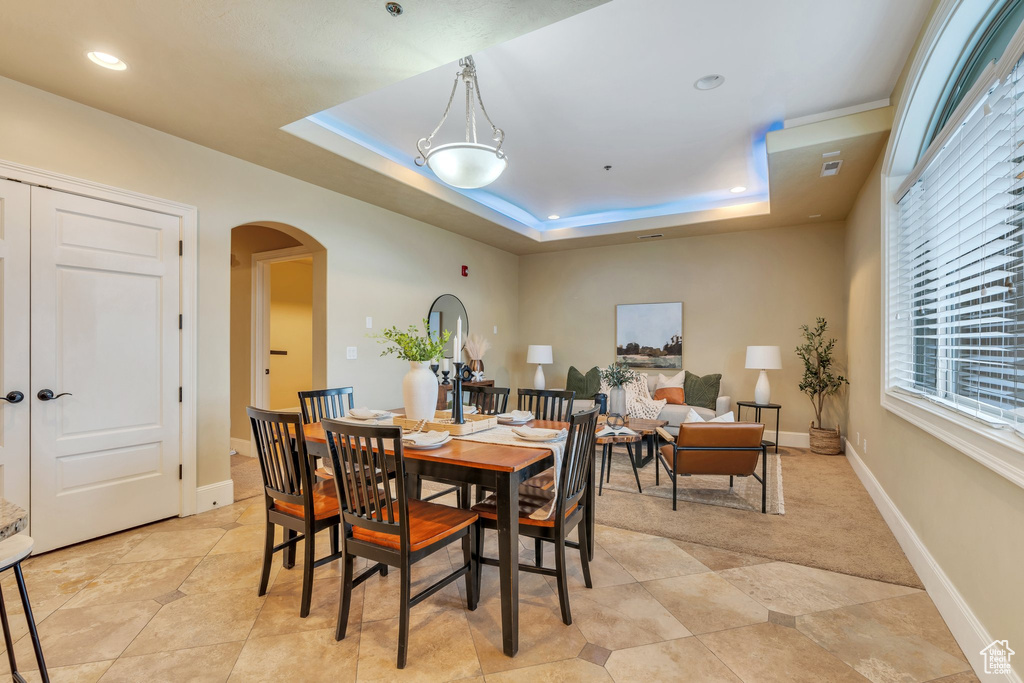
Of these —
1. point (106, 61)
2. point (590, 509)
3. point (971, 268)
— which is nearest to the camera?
point (971, 268)

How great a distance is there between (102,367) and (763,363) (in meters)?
5.95

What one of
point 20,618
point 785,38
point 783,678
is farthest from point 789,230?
point 20,618

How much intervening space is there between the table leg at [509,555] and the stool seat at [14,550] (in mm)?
1420

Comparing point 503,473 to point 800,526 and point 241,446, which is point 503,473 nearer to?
point 800,526

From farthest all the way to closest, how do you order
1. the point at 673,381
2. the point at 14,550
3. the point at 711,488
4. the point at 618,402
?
the point at 673,381
the point at 618,402
the point at 711,488
the point at 14,550

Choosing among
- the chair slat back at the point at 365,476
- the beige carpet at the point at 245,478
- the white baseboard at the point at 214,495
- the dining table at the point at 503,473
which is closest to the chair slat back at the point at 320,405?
the dining table at the point at 503,473

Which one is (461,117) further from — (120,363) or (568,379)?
(568,379)

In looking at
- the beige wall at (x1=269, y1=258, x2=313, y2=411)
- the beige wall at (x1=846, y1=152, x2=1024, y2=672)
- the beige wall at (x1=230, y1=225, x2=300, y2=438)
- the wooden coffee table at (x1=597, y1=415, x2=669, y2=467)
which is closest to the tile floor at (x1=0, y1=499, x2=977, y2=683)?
the beige wall at (x1=846, y1=152, x2=1024, y2=672)

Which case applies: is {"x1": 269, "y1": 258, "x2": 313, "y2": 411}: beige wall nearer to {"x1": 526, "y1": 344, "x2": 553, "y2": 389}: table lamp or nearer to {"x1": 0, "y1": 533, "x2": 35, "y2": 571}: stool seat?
{"x1": 526, "y1": 344, "x2": 553, "y2": 389}: table lamp

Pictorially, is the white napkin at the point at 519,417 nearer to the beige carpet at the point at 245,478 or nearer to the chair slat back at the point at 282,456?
the chair slat back at the point at 282,456

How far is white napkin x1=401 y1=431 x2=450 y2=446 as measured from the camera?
2.12 metres

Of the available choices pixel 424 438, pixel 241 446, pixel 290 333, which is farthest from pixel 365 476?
pixel 290 333

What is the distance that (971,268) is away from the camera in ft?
6.82

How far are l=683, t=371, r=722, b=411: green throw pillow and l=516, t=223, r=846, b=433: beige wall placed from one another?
0.97 feet
